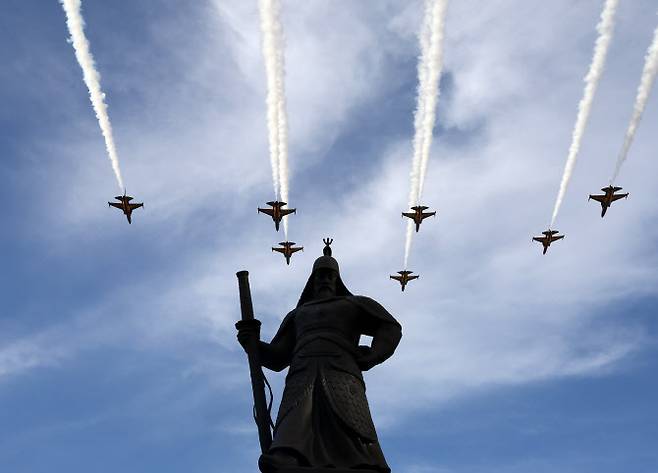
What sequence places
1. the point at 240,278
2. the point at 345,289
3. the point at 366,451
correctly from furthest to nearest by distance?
the point at 345,289
the point at 240,278
the point at 366,451

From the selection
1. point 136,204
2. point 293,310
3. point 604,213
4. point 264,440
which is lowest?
point 264,440

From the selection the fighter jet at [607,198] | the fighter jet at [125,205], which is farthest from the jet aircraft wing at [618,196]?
the fighter jet at [125,205]

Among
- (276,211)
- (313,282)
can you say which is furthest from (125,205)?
(313,282)

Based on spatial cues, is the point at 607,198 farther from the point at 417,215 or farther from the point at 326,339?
the point at 326,339

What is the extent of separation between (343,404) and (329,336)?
1451 millimetres

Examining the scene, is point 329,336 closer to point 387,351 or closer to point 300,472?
point 387,351

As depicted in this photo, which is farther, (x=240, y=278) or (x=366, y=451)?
(x=240, y=278)

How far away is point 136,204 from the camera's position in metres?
53.6

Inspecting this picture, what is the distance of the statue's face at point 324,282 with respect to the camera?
15547mm

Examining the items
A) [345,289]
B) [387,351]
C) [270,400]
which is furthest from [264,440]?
[345,289]

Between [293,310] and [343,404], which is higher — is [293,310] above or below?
above

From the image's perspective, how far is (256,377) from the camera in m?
13.8

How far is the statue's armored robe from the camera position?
12438mm

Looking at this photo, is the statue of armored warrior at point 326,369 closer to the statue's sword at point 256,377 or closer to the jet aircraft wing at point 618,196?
the statue's sword at point 256,377
